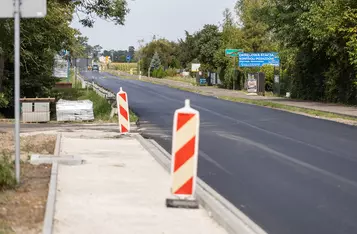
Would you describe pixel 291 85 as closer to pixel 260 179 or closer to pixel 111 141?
pixel 111 141

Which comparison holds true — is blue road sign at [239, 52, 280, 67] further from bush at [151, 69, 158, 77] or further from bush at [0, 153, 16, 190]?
bush at [151, 69, 158, 77]

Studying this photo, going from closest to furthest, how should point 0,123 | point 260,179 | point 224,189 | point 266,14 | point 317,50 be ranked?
point 224,189 → point 260,179 → point 0,123 → point 317,50 → point 266,14

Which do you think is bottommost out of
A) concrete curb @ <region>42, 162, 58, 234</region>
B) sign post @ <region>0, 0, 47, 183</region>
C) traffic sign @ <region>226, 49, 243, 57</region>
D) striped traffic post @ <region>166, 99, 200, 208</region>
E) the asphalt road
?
the asphalt road

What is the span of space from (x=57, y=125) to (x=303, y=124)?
8.62 metres

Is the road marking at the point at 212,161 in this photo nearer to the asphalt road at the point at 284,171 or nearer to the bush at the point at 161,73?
the asphalt road at the point at 284,171

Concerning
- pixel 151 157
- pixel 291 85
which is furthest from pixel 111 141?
pixel 291 85

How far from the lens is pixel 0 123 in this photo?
782 inches

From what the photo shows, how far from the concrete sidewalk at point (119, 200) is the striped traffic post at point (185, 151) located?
0.31 meters

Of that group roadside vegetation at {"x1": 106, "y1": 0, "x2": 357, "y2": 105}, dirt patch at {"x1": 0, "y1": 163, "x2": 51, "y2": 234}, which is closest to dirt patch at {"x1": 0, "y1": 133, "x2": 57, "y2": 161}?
dirt patch at {"x1": 0, "y1": 163, "x2": 51, "y2": 234}

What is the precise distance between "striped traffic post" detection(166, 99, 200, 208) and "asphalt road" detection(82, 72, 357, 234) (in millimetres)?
910

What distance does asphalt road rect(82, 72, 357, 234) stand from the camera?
7.32 metres

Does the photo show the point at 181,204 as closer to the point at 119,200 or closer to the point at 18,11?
the point at 119,200

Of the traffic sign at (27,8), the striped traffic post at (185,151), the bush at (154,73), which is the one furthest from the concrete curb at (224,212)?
the bush at (154,73)

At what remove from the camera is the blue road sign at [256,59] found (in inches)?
1870
